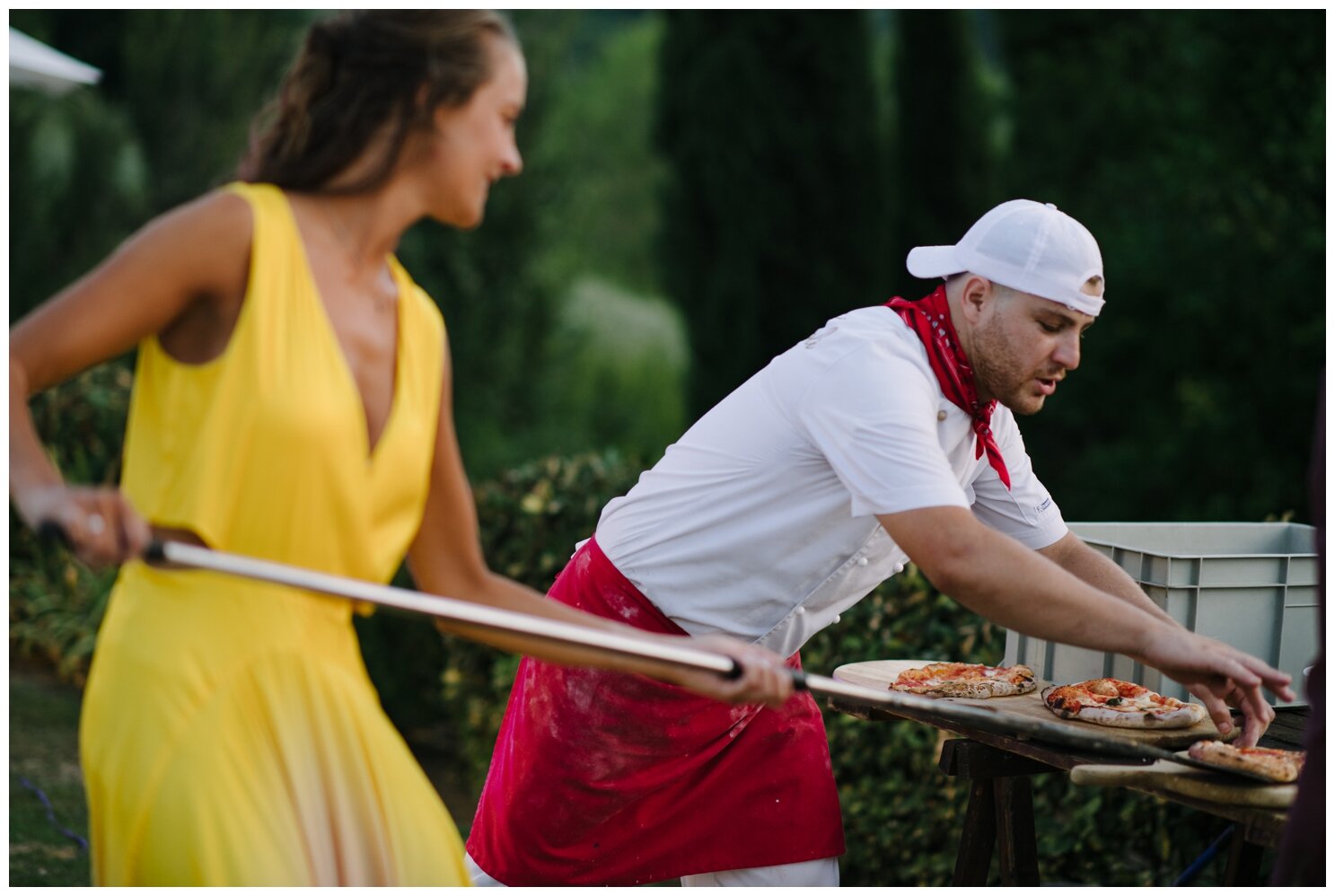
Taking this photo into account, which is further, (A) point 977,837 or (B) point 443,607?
(A) point 977,837

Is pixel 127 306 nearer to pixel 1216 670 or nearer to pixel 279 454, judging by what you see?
pixel 279 454

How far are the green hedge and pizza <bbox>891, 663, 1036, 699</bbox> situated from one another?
91cm

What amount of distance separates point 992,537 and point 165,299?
1.44 meters

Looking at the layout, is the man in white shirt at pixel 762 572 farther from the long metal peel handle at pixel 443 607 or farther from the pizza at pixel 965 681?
the long metal peel handle at pixel 443 607

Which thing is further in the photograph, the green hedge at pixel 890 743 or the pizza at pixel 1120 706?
the green hedge at pixel 890 743

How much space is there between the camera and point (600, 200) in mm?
17016

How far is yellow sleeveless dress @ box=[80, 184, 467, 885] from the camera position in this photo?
1803 millimetres

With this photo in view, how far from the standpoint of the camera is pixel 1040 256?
2.81 meters

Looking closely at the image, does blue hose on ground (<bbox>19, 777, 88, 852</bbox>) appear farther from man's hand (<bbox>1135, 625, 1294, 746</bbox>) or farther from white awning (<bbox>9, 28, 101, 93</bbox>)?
man's hand (<bbox>1135, 625, 1294, 746</bbox>)

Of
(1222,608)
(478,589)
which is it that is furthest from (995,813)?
(478,589)

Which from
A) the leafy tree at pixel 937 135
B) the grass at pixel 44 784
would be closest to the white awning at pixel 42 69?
the grass at pixel 44 784

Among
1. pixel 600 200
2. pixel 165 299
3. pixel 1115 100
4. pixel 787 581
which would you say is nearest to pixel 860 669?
pixel 787 581

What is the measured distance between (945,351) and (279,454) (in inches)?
59.0

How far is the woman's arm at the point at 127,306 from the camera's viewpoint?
5.83 ft
